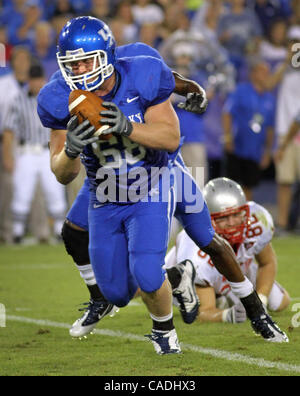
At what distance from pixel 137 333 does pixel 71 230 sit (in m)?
0.68

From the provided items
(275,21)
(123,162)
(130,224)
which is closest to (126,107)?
(123,162)

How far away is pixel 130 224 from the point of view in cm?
388

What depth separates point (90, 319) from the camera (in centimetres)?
440

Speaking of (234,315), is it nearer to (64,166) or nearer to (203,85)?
(64,166)

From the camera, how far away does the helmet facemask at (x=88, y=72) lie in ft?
11.9

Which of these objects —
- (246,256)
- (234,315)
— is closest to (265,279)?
(246,256)

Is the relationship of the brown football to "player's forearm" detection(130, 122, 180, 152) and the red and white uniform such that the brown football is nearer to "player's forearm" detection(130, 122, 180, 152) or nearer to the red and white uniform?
"player's forearm" detection(130, 122, 180, 152)

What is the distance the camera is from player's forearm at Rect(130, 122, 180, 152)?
3587 mm

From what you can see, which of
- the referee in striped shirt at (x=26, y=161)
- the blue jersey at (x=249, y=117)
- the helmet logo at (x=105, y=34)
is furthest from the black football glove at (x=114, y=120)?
the blue jersey at (x=249, y=117)

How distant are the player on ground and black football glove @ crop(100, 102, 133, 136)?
1.33 meters

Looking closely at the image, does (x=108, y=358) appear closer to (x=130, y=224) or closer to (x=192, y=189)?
(x=130, y=224)

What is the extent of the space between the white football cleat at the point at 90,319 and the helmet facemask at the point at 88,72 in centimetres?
128

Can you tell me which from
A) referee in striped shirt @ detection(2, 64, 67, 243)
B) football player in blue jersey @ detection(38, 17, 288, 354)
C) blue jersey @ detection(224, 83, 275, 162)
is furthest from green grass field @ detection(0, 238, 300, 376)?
blue jersey @ detection(224, 83, 275, 162)

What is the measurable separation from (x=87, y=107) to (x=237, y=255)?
164cm
